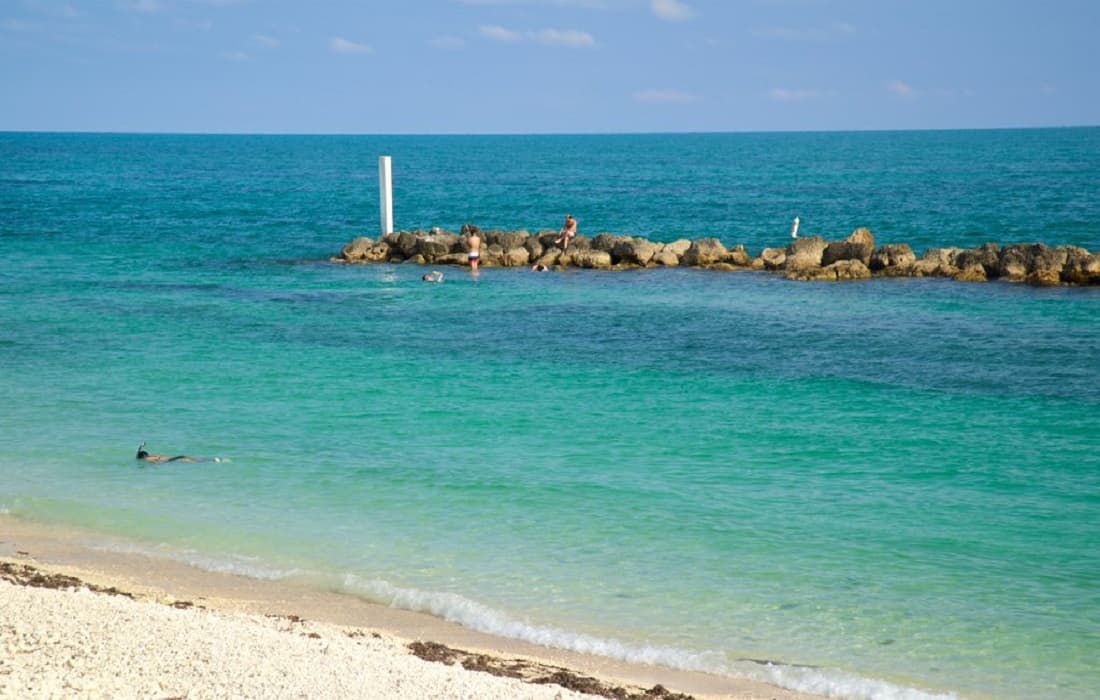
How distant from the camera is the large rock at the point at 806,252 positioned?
34.7 meters

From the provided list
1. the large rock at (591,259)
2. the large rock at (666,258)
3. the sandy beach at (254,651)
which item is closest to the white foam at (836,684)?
the sandy beach at (254,651)

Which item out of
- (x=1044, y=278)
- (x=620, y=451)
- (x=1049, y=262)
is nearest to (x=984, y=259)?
(x=1049, y=262)

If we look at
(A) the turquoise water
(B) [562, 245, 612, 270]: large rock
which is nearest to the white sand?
(A) the turquoise water

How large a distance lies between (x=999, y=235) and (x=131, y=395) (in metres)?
36.9

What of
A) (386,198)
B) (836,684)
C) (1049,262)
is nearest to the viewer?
(836,684)

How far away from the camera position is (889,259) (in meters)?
34.2

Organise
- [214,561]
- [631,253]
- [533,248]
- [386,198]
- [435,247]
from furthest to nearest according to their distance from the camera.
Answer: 1. [386,198]
2. [435,247]
3. [533,248]
4. [631,253]
5. [214,561]

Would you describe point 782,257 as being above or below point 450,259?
above

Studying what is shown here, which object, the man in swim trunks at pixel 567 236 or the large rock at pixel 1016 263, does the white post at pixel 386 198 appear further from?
the large rock at pixel 1016 263

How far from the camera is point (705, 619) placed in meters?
10.9

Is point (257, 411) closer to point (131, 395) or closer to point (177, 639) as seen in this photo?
point (131, 395)

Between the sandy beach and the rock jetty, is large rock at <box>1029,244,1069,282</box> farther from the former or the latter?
the sandy beach

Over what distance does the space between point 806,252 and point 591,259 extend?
20.6ft

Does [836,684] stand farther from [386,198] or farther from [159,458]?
[386,198]
